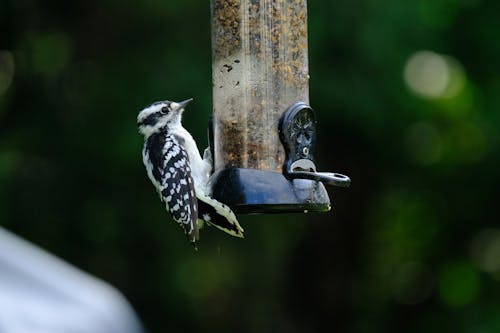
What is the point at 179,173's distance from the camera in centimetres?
766

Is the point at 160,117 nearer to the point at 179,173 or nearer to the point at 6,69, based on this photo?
the point at 179,173

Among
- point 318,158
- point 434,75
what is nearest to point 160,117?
point 434,75

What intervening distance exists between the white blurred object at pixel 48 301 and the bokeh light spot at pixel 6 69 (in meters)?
5.85

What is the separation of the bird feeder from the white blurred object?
3.14ft

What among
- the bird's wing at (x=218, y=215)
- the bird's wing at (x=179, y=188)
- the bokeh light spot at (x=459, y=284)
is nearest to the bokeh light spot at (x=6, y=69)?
the bokeh light spot at (x=459, y=284)

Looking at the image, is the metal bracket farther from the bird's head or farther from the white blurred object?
the white blurred object

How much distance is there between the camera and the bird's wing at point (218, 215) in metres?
7.28

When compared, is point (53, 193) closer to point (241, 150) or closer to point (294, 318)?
point (294, 318)

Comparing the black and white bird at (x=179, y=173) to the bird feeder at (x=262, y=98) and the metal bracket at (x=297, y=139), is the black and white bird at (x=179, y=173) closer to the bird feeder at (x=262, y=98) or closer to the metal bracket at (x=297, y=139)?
the bird feeder at (x=262, y=98)

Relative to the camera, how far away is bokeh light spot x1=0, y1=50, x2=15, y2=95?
13312 mm

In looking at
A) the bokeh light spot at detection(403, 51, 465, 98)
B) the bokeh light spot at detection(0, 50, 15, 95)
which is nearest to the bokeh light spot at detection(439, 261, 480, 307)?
the bokeh light spot at detection(403, 51, 465, 98)

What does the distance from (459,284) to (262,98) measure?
6850 millimetres

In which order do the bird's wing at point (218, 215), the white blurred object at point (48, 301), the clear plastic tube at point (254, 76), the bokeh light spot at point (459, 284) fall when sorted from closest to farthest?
the white blurred object at point (48, 301)
the bird's wing at point (218, 215)
the clear plastic tube at point (254, 76)
the bokeh light spot at point (459, 284)

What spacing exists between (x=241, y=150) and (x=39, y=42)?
620cm
